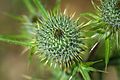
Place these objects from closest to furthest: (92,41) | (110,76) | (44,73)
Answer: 1. (92,41)
2. (44,73)
3. (110,76)

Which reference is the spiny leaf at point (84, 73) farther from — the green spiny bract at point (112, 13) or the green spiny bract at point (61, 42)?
the green spiny bract at point (112, 13)

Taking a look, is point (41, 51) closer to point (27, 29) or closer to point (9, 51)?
point (27, 29)

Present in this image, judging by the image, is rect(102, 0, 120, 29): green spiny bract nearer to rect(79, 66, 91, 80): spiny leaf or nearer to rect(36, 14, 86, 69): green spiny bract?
rect(36, 14, 86, 69): green spiny bract

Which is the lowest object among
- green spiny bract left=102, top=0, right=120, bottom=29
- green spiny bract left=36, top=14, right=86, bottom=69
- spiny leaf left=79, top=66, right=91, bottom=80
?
spiny leaf left=79, top=66, right=91, bottom=80

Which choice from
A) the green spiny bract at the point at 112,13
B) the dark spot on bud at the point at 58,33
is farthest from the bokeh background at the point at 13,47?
the dark spot on bud at the point at 58,33

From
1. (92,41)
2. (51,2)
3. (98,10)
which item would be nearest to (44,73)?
(51,2)

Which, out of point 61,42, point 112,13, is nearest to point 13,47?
point 61,42

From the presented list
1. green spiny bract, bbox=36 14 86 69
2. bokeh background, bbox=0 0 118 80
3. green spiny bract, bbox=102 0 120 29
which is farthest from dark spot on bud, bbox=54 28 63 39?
bokeh background, bbox=0 0 118 80
